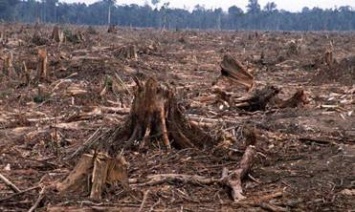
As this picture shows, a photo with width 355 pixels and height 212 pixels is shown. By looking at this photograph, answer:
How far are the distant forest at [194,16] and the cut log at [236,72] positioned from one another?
193 ft

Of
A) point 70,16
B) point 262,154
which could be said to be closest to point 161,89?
point 262,154

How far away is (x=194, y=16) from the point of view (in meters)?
90.1

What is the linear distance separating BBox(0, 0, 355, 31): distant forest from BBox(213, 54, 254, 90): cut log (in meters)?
58.7

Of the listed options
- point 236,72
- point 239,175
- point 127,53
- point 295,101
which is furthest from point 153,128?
point 127,53

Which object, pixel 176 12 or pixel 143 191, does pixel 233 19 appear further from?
pixel 143 191

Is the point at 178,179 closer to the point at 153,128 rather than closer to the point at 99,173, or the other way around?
the point at 99,173

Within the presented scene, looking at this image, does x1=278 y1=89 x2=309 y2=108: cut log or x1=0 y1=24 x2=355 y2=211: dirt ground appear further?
x1=278 y1=89 x2=309 y2=108: cut log

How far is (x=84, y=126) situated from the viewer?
795cm

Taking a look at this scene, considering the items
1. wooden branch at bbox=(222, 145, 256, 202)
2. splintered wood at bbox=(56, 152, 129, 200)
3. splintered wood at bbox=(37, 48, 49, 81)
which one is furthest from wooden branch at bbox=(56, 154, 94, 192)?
splintered wood at bbox=(37, 48, 49, 81)

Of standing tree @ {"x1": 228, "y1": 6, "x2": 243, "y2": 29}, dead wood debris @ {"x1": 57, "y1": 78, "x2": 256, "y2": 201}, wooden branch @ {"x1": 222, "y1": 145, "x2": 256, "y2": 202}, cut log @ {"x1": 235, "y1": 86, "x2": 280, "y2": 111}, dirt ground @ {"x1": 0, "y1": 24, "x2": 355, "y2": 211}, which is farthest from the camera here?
standing tree @ {"x1": 228, "y1": 6, "x2": 243, "y2": 29}

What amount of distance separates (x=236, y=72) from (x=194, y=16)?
7839 cm

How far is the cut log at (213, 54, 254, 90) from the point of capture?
1248 centimetres

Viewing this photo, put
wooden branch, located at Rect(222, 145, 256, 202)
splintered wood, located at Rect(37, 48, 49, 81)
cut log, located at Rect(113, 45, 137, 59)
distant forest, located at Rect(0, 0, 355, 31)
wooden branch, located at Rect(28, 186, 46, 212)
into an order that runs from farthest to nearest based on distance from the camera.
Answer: distant forest, located at Rect(0, 0, 355, 31)
cut log, located at Rect(113, 45, 137, 59)
splintered wood, located at Rect(37, 48, 49, 81)
wooden branch, located at Rect(222, 145, 256, 202)
wooden branch, located at Rect(28, 186, 46, 212)

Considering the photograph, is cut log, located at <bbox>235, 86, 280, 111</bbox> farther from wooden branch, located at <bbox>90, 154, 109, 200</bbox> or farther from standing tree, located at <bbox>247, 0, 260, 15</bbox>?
standing tree, located at <bbox>247, 0, 260, 15</bbox>
